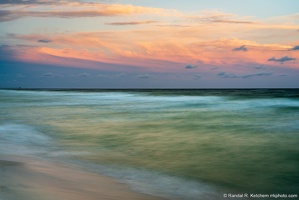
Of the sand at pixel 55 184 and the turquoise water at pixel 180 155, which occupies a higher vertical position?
the sand at pixel 55 184

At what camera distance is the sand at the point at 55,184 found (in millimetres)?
4152

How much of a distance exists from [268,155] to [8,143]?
6948 millimetres

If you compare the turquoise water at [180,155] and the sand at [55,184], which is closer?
the sand at [55,184]

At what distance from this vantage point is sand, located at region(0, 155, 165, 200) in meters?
4.15

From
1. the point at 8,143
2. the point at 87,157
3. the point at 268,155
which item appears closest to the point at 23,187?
the point at 87,157

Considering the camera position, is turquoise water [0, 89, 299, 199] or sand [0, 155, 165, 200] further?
turquoise water [0, 89, 299, 199]

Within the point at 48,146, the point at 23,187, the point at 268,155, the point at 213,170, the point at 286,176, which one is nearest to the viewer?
the point at 23,187

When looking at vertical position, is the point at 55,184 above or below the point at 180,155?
above

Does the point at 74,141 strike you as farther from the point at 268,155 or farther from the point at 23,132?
the point at 268,155

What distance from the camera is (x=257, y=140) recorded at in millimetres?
10070

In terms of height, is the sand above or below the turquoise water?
above

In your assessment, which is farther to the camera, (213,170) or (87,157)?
(87,157)

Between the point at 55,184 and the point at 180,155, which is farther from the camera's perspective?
the point at 180,155

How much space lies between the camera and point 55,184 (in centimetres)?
473
